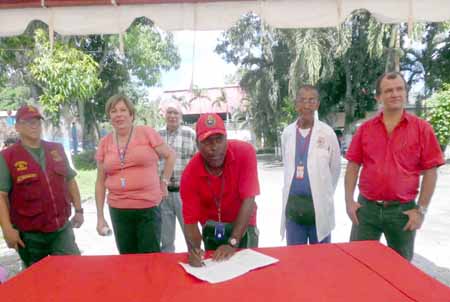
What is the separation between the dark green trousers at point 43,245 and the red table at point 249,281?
797 mm

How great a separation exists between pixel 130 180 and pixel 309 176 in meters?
1.30

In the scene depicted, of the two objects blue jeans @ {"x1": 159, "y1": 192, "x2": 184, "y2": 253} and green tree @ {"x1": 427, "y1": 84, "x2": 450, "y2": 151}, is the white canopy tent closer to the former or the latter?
blue jeans @ {"x1": 159, "y1": 192, "x2": 184, "y2": 253}

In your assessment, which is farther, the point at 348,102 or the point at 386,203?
the point at 348,102

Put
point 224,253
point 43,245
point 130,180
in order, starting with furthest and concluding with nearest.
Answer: point 130,180 → point 43,245 → point 224,253

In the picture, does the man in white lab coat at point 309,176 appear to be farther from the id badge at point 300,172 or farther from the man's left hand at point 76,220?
the man's left hand at point 76,220

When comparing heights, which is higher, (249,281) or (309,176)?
(309,176)

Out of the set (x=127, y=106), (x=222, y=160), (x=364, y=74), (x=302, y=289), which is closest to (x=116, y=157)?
(x=127, y=106)

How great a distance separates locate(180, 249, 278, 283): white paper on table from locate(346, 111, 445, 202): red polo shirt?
994 millimetres

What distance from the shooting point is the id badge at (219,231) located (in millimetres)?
2229

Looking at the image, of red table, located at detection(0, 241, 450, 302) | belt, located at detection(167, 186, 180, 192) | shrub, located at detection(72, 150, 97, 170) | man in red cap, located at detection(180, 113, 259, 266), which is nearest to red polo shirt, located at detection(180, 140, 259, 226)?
man in red cap, located at detection(180, 113, 259, 266)

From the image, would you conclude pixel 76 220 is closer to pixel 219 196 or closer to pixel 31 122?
pixel 31 122

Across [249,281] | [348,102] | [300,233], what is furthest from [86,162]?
[249,281]

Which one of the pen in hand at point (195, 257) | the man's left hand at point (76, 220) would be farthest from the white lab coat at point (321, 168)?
the man's left hand at point (76, 220)

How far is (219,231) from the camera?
2.23 metres
